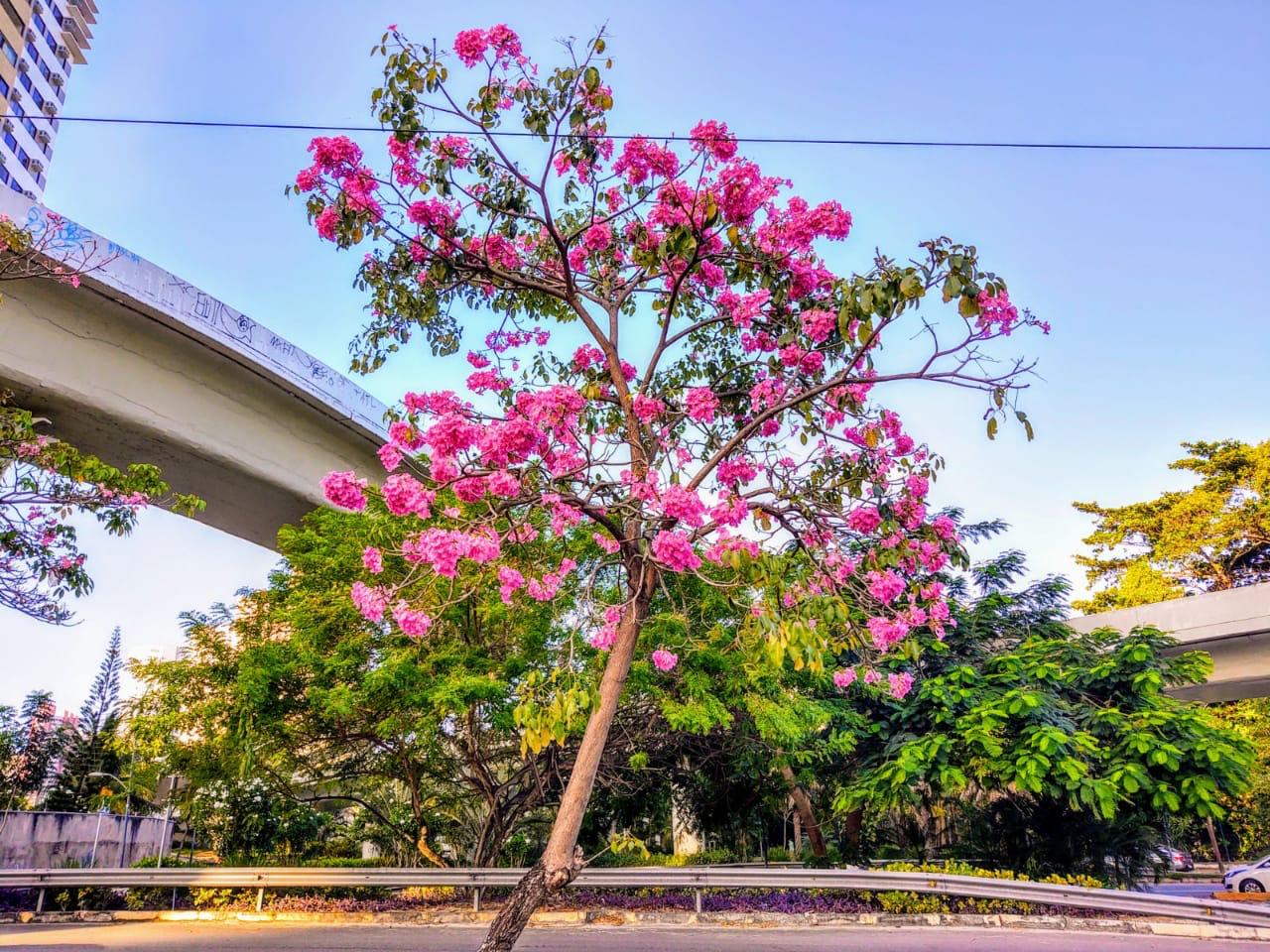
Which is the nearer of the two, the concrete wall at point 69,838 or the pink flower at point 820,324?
the pink flower at point 820,324

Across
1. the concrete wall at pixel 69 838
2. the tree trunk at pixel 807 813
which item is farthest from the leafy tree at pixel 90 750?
the tree trunk at pixel 807 813

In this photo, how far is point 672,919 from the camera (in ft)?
30.4

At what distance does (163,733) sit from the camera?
904 centimetres

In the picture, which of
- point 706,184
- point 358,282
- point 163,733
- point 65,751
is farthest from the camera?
point 65,751

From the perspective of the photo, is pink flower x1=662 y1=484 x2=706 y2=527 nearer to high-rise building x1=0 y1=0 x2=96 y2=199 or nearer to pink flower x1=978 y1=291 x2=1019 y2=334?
pink flower x1=978 y1=291 x2=1019 y2=334

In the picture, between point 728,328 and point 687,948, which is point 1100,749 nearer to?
point 687,948

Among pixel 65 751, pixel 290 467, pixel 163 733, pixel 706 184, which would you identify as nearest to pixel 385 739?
pixel 163 733

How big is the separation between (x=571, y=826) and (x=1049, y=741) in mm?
7674

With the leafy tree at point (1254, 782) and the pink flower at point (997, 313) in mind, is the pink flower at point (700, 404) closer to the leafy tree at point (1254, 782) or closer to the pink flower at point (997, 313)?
the pink flower at point (997, 313)

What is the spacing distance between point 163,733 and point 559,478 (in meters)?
7.44

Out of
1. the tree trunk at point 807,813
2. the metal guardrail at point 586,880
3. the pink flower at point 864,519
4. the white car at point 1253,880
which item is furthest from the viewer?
the white car at point 1253,880

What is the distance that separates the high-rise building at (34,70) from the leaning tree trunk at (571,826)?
4990cm

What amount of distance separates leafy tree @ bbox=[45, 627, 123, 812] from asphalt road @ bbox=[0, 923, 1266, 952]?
15201mm

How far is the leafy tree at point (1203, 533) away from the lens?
83.5ft
